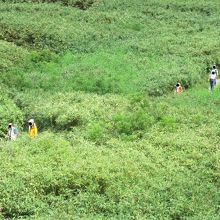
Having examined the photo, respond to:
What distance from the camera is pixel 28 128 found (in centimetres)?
2838

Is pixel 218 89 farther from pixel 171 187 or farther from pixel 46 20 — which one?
pixel 46 20

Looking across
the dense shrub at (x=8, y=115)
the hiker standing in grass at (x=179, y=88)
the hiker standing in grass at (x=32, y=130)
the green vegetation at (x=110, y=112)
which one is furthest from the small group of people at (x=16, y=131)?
the hiker standing in grass at (x=179, y=88)

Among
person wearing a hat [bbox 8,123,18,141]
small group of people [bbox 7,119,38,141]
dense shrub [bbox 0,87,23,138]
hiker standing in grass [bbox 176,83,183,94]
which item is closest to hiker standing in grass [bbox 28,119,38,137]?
small group of people [bbox 7,119,38,141]

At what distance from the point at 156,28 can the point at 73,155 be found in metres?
25.6

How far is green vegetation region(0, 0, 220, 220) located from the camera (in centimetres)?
1966

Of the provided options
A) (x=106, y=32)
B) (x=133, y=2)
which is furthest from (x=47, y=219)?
(x=133, y=2)

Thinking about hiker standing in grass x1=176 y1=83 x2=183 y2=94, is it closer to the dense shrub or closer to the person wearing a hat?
the dense shrub

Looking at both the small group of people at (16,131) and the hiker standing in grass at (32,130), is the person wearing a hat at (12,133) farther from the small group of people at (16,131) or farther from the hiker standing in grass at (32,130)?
the hiker standing in grass at (32,130)

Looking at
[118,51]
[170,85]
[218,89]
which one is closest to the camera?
[218,89]

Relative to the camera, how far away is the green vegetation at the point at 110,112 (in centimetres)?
1966

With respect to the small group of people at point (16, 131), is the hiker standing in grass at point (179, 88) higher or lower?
higher

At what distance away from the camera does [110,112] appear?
91.0ft

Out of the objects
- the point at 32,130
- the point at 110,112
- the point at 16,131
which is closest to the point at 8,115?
the point at 16,131

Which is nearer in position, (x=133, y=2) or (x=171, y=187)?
(x=171, y=187)
